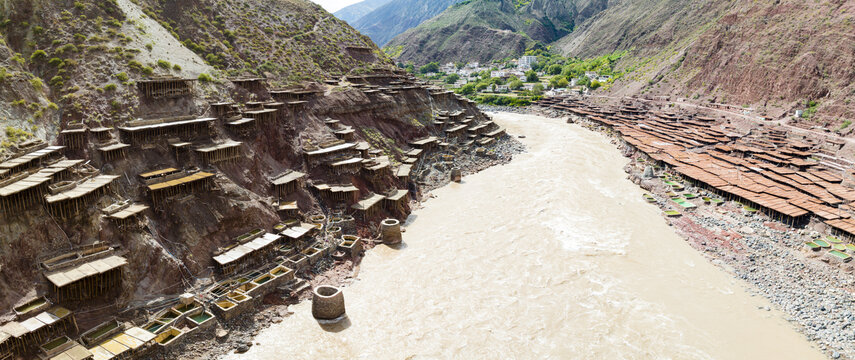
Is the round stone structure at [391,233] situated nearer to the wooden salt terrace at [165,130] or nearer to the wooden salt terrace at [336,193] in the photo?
the wooden salt terrace at [336,193]

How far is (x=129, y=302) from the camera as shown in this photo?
23.6 m

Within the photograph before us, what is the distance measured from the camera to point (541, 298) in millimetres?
29828

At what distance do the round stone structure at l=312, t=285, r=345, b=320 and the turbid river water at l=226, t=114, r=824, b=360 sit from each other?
74 cm

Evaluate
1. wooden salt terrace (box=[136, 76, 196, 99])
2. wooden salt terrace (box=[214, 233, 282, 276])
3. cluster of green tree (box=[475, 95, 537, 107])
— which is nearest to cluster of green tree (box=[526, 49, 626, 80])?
cluster of green tree (box=[475, 95, 537, 107])

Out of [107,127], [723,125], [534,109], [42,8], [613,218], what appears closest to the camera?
[107,127]

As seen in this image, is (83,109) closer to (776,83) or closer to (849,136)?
(849,136)

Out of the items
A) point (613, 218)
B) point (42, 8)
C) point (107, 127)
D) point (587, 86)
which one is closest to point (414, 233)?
point (613, 218)

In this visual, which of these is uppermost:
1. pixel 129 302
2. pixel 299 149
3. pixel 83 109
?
pixel 83 109

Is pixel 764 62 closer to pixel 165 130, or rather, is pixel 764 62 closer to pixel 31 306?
pixel 165 130

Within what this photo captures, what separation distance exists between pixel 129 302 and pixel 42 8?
96.2 ft

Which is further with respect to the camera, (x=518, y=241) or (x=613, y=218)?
(x=613, y=218)

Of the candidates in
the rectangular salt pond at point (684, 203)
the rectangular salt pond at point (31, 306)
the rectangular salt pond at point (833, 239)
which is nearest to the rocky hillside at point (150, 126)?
the rectangular salt pond at point (31, 306)

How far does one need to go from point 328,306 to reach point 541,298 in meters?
14.1

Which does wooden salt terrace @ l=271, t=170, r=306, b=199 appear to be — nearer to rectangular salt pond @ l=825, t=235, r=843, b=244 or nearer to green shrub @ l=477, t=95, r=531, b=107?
rectangular salt pond @ l=825, t=235, r=843, b=244
